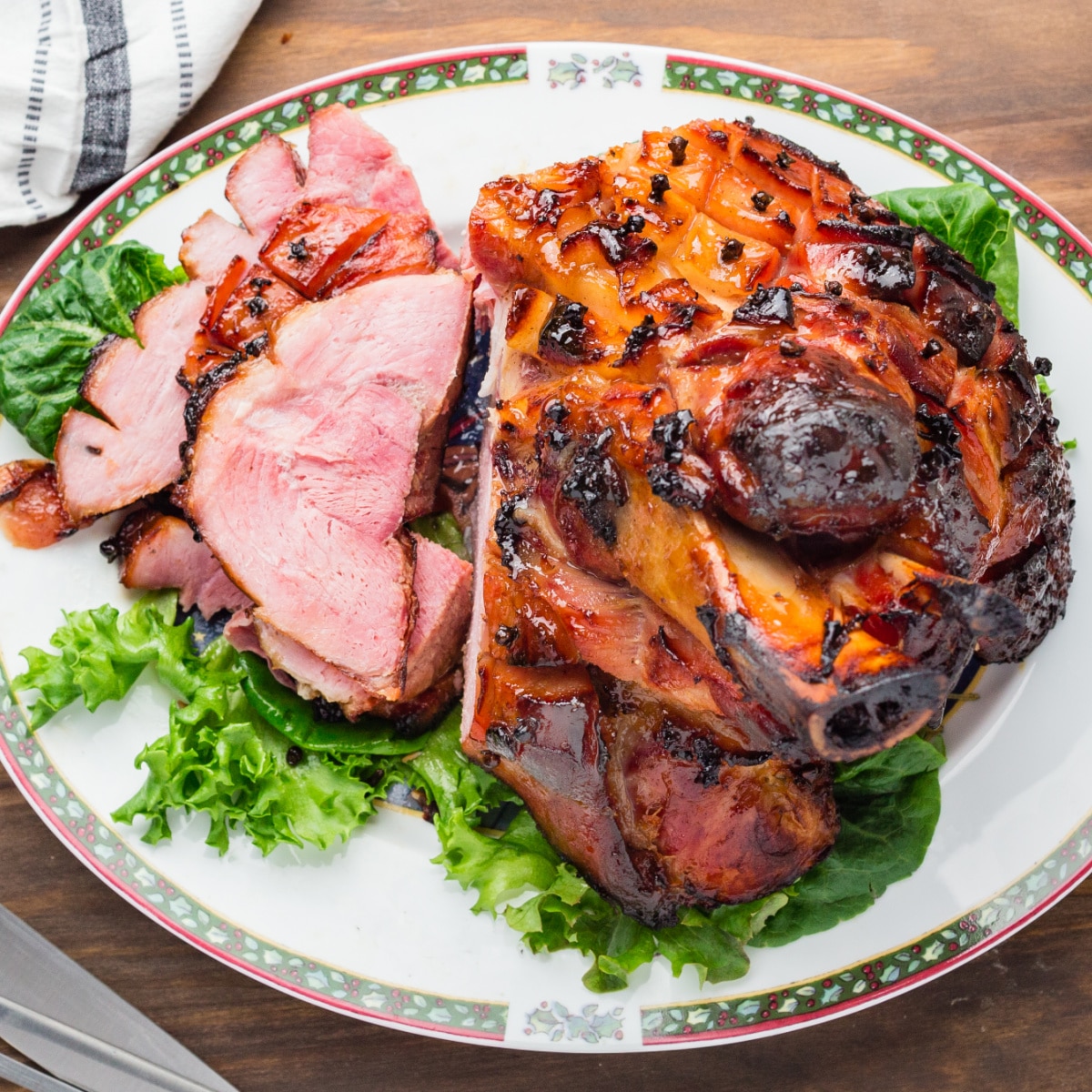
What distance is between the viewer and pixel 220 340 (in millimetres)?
3176

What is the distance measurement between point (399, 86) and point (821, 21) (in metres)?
1.59

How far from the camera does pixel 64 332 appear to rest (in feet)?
10.8

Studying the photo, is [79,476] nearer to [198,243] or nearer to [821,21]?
[198,243]

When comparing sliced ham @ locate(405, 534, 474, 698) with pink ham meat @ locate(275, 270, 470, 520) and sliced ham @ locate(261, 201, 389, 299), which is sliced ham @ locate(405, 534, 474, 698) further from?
sliced ham @ locate(261, 201, 389, 299)

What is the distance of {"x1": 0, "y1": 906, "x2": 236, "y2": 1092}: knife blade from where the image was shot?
3.30 m

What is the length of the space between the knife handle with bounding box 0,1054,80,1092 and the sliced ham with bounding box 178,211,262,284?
8.56 ft

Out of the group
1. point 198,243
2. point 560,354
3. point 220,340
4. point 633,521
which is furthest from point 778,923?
point 198,243

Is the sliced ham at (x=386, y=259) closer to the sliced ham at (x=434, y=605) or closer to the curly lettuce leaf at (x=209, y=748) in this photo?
the sliced ham at (x=434, y=605)

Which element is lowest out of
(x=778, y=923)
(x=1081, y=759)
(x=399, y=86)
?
(x=778, y=923)

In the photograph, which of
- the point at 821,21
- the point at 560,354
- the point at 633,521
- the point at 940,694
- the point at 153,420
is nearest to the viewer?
the point at 940,694

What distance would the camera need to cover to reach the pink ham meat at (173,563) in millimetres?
3264

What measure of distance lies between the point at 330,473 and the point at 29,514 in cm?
104

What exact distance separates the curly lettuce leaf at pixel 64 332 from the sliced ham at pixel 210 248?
15 centimetres

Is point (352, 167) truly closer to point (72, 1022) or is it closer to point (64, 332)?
point (64, 332)
